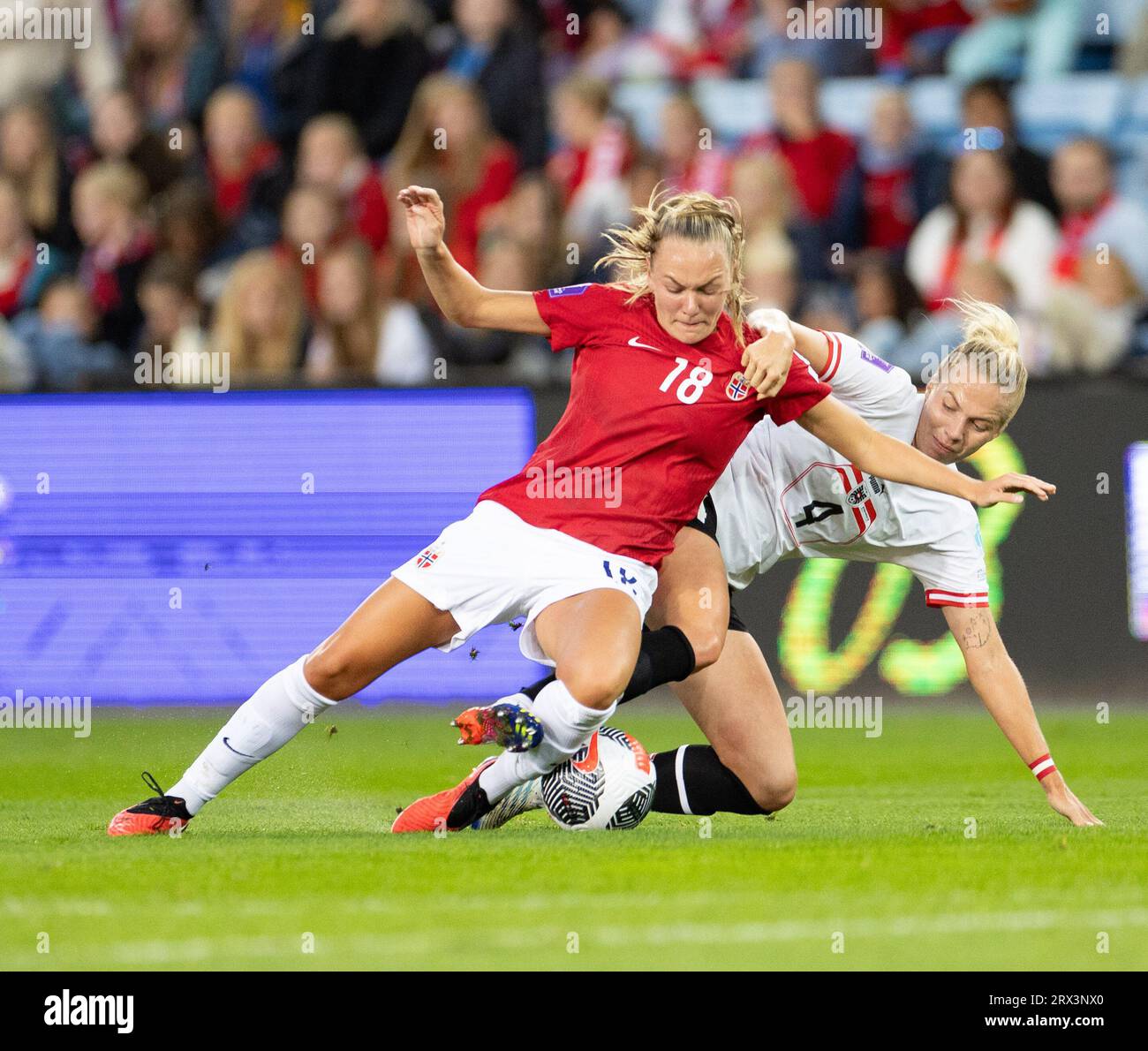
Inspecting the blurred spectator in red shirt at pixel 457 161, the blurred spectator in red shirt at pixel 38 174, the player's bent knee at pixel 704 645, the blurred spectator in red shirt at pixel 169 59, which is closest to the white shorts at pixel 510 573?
the player's bent knee at pixel 704 645

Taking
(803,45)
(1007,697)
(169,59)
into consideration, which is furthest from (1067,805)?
(169,59)

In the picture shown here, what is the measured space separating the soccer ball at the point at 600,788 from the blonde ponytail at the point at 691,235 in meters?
1.41

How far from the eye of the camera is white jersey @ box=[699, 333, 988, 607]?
648 centimetres

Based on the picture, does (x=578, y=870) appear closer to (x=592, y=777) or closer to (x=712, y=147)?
(x=592, y=777)

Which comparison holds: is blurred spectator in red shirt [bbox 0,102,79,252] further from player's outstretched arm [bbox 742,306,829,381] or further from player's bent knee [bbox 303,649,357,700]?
player's bent knee [bbox 303,649,357,700]

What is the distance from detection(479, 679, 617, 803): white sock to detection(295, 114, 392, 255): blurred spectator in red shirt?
23.3ft

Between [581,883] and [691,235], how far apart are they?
6.61 feet

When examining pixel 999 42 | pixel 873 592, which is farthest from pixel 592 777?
pixel 999 42

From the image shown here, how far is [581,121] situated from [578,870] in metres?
8.22

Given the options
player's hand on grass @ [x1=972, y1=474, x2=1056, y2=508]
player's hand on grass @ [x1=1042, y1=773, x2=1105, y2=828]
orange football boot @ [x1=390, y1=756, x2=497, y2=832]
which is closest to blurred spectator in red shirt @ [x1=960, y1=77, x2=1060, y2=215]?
player's hand on grass @ [x1=1042, y1=773, x2=1105, y2=828]

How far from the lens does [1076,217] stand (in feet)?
38.7

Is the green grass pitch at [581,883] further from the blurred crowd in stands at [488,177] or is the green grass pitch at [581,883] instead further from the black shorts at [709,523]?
the blurred crowd in stands at [488,177]

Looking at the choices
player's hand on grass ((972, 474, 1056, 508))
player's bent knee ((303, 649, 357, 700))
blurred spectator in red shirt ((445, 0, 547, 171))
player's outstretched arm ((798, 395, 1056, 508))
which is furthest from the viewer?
blurred spectator in red shirt ((445, 0, 547, 171))

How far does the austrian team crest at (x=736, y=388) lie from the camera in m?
5.88
